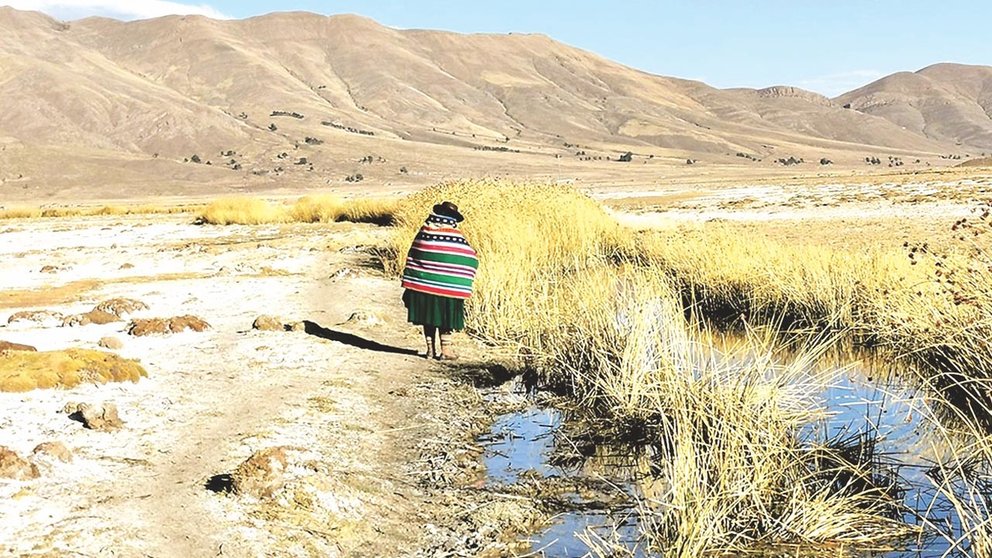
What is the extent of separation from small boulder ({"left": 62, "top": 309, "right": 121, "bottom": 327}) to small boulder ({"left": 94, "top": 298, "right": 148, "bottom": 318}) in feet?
0.78

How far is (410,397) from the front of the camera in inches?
312

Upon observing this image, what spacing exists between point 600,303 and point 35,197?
67.6m

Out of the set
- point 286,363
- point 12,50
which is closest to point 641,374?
point 286,363

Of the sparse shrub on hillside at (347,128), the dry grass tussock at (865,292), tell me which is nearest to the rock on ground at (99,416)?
the dry grass tussock at (865,292)

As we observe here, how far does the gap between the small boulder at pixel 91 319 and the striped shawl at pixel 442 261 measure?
4.33 m

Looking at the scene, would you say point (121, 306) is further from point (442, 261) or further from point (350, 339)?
point (442, 261)

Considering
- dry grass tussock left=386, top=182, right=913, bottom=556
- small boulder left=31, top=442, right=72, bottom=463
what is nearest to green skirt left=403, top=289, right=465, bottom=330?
dry grass tussock left=386, top=182, right=913, bottom=556

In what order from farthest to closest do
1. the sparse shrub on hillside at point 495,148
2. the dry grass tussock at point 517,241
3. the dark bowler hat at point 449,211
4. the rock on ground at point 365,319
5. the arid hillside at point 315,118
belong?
the sparse shrub on hillside at point 495,148, the arid hillside at point 315,118, the rock on ground at point 365,319, the dry grass tussock at point 517,241, the dark bowler hat at point 449,211

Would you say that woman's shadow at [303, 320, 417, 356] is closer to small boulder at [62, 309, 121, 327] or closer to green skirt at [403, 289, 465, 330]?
green skirt at [403, 289, 465, 330]

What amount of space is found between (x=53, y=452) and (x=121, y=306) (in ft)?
21.0

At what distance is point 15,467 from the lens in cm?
555

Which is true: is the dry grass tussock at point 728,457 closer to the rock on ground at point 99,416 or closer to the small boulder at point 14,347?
the rock on ground at point 99,416

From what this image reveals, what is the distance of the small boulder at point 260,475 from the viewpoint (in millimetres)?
5355

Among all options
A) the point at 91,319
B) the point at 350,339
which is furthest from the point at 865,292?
the point at 91,319
